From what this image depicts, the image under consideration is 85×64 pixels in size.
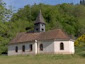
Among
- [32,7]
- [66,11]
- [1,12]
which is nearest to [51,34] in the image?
[1,12]

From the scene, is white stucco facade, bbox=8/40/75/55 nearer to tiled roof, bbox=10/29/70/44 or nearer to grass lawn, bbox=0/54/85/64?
tiled roof, bbox=10/29/70/44

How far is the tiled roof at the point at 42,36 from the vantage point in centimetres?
4541

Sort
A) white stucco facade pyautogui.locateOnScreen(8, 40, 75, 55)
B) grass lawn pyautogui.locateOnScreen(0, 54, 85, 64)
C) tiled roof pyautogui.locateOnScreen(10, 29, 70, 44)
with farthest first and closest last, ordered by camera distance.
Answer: tiled roof pyautogui.locateOnScreen(10, 29, 70, 44)
white stucco facade pyautogui.locateOnScreen(8, 40, 75, 55)
grass lawn pyautogui.locateOnScreen(0, 54, 85, 64)

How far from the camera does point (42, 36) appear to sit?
47.8 meters

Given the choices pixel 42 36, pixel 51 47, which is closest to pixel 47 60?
pixel 51 47

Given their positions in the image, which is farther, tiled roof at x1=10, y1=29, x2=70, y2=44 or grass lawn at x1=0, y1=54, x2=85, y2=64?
tiled roof at x1=10, y1=29, x2=70, y2=44

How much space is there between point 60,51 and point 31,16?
4990cm

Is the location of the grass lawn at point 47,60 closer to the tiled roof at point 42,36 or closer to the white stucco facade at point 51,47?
the white stucco facade at point 51,47

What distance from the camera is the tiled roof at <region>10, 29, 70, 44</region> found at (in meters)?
45.4

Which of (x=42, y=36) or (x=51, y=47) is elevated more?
(x=42, y=36)

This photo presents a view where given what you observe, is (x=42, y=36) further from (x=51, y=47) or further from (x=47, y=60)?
(x=47, y=60)

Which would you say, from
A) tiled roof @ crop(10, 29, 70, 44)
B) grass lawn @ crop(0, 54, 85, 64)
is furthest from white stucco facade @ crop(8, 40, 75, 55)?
grass lawn @ crop(0, 54, 85, 64)

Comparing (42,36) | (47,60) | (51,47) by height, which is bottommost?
(47,60)

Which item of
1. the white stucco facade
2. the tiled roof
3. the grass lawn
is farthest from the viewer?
the tiled roof
